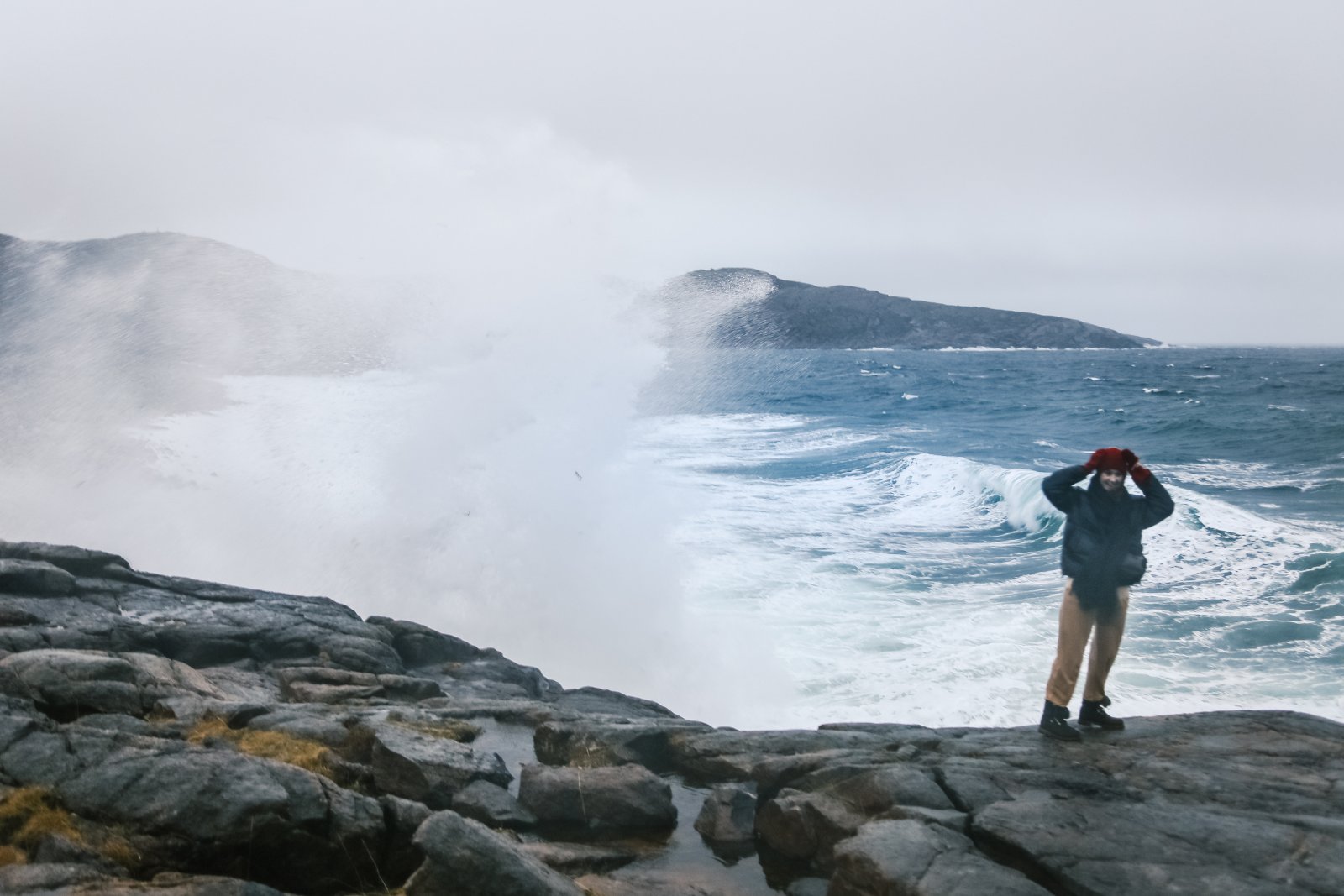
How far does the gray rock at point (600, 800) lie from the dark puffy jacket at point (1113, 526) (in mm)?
3040

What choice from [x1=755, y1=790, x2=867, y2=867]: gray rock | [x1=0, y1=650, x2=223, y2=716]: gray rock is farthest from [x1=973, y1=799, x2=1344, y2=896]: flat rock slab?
[x1=0, y1=650, x2=223, y2=716]: gray rock

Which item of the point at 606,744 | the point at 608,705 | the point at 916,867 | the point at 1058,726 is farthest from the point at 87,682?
the point at 1058,726

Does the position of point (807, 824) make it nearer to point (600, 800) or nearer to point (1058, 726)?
point (600, 800)

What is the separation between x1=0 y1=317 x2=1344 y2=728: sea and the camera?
12.3 meters

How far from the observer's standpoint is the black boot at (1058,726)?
20.8 feet

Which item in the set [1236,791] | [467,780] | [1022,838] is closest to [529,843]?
[467,780]

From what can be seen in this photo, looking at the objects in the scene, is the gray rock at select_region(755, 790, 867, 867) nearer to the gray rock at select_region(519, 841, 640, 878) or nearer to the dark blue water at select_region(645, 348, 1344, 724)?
the gray rock at select_region(519, 841, 640, 878)

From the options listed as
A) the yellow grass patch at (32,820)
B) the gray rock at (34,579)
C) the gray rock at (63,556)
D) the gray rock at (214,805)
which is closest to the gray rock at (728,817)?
the gray rock at (214,805)

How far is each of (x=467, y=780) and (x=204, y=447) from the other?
16998 mm

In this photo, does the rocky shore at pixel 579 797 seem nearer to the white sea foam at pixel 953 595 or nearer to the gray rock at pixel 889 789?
the gray rock at pixel 889 789

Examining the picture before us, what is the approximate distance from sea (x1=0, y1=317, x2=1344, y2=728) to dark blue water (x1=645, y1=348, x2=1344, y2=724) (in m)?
0.07

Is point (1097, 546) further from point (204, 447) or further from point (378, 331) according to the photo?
point (378, 331)

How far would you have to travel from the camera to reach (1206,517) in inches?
755

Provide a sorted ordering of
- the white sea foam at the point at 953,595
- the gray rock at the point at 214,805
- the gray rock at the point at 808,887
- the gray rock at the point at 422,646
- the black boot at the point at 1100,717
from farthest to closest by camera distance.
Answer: the white sea foam at the point at 953,595
the gray rock at the point at 422,646
the black boot at the point at 1100,717
the gray rock at the point at 808,887
the gray rock at the point at 214,805
